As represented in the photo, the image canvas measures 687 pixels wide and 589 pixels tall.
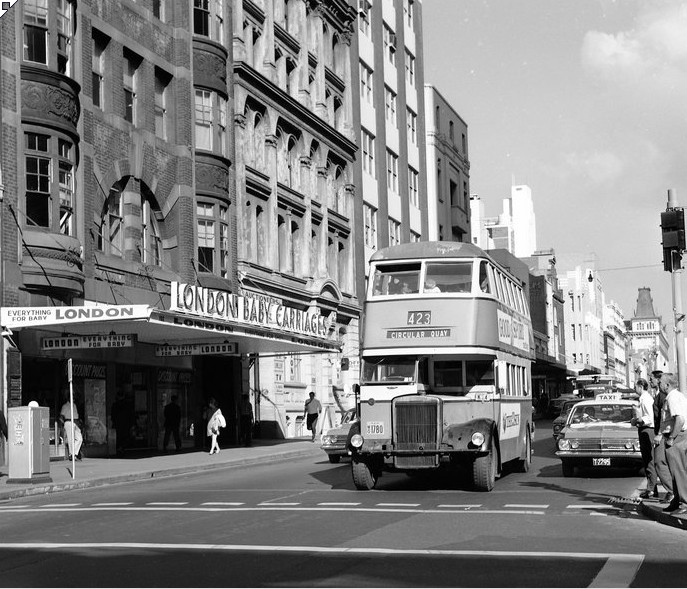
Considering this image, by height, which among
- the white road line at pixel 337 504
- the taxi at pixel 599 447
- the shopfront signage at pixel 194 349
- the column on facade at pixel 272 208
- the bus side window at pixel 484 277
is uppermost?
the column on facade at pixel 272 208

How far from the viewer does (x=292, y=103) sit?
45062 millimetres

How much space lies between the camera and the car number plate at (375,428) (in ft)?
62.1

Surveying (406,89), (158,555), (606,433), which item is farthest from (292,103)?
(158,555)

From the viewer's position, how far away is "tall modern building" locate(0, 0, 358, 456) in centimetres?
2722

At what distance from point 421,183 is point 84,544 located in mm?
55428

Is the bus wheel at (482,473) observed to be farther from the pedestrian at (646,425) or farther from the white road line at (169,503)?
the white road line at (169,503)

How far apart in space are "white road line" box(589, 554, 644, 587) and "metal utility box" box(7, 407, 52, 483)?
13897 mm

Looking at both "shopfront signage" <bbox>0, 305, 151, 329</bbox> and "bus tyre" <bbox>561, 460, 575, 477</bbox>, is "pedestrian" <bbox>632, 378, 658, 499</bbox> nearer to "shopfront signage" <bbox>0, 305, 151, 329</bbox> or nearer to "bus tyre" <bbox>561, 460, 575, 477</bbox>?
"bus tyre" <bbox>561, 460, 575, 477</bbox>

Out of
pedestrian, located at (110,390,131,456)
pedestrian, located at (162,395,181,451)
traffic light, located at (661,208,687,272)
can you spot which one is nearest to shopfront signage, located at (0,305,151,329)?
pedestrian, located at (110,390,131,456)

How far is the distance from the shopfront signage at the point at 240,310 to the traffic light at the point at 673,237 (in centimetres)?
1311

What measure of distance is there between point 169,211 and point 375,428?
18.0m

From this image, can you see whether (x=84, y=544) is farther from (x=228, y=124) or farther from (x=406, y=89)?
(x=406, y=89)

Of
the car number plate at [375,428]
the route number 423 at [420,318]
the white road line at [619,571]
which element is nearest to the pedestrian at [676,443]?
the white road line at [619,571]

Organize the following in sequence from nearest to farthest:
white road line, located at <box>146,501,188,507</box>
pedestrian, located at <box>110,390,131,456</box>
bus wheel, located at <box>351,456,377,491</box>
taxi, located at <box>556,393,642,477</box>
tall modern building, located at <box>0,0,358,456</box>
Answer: white road line, located at <box>146,501,188,507</box> < bus wheel, located at <box>351,456,377,491</box> < taxi, located at <box>556,393,642,477</box> < tall modern building, located at <box>0,0,358,456</box> < pedestrian, located at <box>110,390,131,456</box>
